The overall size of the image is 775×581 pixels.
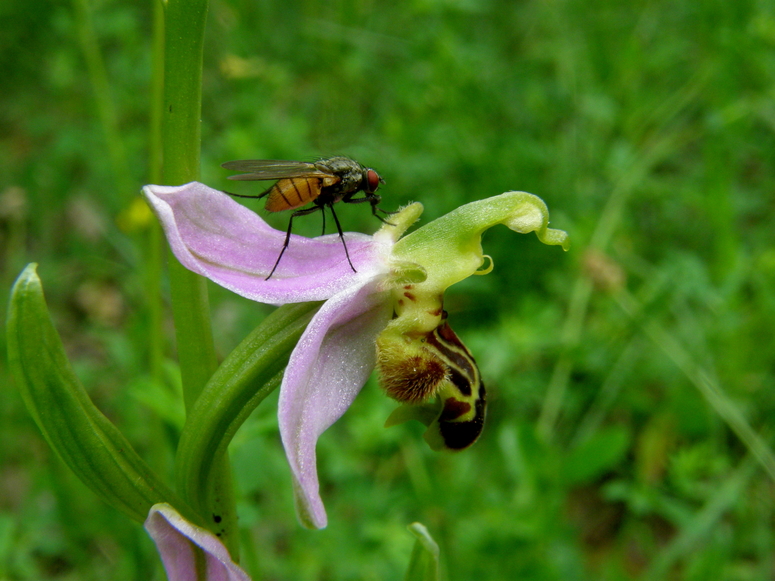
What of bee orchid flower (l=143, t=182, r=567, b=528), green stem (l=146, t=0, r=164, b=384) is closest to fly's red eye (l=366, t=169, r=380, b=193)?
bee orchid flower (l=143, t=182, r=567, b=528)

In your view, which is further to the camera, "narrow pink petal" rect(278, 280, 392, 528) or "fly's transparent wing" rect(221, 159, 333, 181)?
"fly's transparent wing" rect(221, 159, 333, 181)

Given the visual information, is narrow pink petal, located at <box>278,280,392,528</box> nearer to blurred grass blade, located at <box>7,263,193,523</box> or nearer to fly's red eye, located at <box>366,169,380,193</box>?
blurred grass blade, located at <box>7,263,193,523</box>

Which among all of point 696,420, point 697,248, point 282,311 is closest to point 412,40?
point 697,248

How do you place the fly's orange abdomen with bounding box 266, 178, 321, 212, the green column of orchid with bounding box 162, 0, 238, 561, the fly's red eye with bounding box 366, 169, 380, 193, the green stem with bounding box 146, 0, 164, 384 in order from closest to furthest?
the green column of orchid with bounding box 162, 0, 238, 561 → the fly's orange abdomen with bounding box 266, 178, 321, 212 → the fly's red eye with bounding box 366, 169, 380, 193 → the green stem with bounding box 146, 0, 164, 384

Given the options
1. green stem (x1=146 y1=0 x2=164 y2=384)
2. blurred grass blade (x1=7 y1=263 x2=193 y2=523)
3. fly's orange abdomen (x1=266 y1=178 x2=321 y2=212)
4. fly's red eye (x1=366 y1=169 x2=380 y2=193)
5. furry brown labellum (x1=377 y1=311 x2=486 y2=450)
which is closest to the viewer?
blurred grass blade (x1=7 y1=263 x2=193 y2=523)

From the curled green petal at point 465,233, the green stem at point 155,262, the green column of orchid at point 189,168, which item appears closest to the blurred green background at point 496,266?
the green stem at point 155,262

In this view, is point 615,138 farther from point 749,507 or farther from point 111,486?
point 111,486
